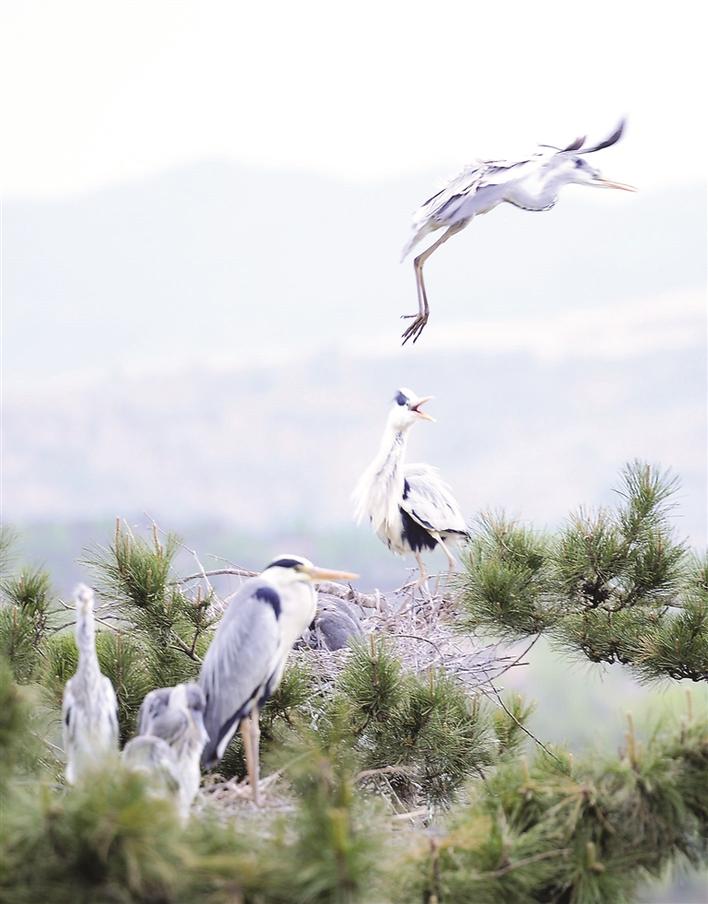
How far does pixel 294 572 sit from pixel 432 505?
2.93ft

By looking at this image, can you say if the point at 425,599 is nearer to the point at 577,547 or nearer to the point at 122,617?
the point at 577,547

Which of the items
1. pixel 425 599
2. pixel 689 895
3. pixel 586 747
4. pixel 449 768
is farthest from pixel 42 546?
pixel 586 747

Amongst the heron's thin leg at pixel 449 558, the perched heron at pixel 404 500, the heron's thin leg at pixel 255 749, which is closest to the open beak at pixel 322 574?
the heron's thin leg at pixel 255 749

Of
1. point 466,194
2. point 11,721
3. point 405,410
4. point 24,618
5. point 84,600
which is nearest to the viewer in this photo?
point 11,721

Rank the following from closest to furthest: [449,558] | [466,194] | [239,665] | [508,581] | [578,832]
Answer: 1. [578,832]
2. [239,665]
3. [466,194]
4. [508,581]
5. [449,558]

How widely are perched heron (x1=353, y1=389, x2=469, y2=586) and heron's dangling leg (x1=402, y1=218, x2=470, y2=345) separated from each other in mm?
523

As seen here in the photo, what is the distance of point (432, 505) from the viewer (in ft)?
8.18

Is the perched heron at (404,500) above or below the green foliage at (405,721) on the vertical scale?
above

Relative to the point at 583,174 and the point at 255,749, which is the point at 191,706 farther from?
the point at 583,174

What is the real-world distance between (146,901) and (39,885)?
0.31 ft

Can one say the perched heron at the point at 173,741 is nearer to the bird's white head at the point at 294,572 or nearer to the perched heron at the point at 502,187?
the bird's white head at the point at 294,572

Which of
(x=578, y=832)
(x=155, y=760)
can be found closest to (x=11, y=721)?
(x=155, y=760)

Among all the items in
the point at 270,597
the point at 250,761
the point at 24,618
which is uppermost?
the point at 270,597

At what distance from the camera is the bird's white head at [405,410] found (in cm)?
233
